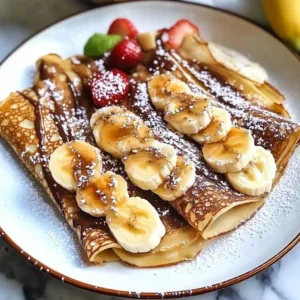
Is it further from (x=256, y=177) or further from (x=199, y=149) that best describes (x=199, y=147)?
(x=256, y=177)

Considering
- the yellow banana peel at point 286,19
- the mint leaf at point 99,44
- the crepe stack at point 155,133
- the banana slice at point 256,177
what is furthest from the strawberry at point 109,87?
the yellow banana peel at point 286,19

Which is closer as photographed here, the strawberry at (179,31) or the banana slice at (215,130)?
the banana slice at (215,130)

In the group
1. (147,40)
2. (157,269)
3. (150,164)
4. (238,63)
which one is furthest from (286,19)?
(157,269)

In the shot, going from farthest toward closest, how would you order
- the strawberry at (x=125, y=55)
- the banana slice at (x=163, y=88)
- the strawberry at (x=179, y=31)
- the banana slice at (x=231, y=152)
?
the strawberry at (x=179, y=31) → the strawberry at (x=125, y=55) → the banana slice at (x=163, y=88) → the banana slice at (x=231, y=152)

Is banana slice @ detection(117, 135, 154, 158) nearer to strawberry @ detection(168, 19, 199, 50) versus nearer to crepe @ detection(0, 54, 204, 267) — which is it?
crepe @ detection(0, 54, 204, 267)

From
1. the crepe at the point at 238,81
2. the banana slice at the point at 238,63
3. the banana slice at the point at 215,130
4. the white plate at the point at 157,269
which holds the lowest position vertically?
the white plate at the point at 157,269

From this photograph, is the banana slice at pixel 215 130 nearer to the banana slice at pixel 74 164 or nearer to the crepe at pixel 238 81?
the crepe at pixel 238 81

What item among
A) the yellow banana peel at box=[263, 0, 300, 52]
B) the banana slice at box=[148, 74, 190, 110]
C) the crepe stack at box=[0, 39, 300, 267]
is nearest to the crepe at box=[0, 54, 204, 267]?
the crepe stack at box=[0, 39, 300, 267]
